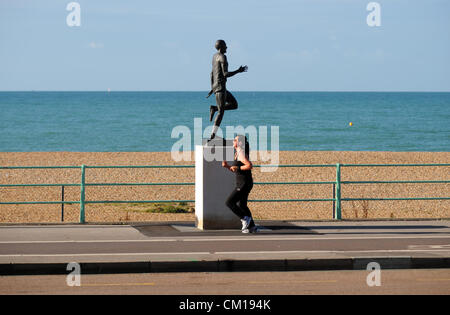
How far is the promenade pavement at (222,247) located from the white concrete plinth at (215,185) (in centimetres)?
37

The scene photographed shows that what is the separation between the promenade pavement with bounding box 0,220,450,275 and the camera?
1175 centimetres

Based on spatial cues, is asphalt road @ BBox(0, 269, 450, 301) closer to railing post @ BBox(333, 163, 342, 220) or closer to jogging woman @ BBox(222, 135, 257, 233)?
jogging woman @ BBox(222, 135, 257, 233)

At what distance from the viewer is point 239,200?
14.7 m

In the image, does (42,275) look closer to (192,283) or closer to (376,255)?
(192,283)

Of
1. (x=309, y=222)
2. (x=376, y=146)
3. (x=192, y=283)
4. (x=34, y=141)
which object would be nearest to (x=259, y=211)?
(x=309, y=222)

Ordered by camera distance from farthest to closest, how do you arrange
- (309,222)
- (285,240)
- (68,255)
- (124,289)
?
(309,222), (285,240), (68,255), (124,289)

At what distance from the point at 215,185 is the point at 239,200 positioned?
0.73 m

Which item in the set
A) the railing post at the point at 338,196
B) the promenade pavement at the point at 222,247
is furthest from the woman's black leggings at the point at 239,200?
the railing post at the point at 338,196

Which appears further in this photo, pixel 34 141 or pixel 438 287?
pixel 34 141

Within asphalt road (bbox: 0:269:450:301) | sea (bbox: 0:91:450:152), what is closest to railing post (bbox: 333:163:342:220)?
asphalt road (bbox: 0:269:450:301)
